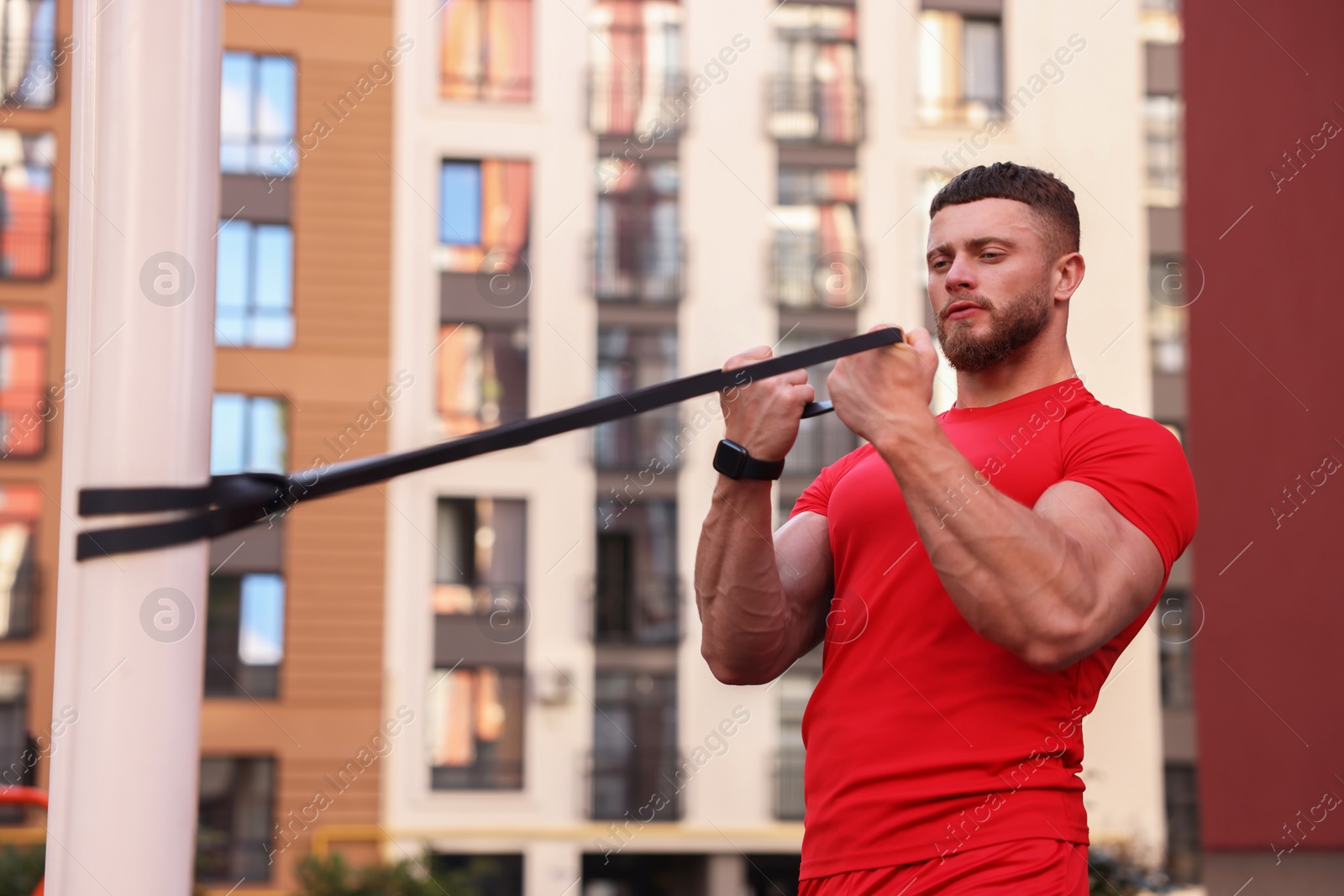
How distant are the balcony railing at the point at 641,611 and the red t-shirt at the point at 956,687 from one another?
44.3ft

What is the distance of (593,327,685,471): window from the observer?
15.2 m

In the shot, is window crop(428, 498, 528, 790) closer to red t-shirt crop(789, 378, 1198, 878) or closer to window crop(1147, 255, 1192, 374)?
window crop(1147, 255, 1192, 374)

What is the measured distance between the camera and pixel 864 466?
170cm

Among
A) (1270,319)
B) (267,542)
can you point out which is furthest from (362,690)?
(1270,319)

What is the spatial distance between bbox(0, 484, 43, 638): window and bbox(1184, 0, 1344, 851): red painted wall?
39.0 ft

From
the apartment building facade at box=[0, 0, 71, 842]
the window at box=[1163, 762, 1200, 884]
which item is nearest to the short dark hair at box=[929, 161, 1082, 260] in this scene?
the apartment building facade at box=[0, 0, 71, 842]

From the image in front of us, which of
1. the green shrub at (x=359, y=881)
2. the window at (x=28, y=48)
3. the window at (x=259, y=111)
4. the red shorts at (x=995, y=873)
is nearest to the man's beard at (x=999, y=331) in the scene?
the red shorts at (x=995, y=873)

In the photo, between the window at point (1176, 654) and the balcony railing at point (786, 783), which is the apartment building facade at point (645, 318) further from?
the window at point (1176, 654)

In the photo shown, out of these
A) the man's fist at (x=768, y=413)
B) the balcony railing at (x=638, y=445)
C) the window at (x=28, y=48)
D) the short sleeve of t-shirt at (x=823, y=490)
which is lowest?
the short sleeve of t-shirt at (x=823, y=490)

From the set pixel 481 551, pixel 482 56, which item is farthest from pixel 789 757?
pixel 482 56

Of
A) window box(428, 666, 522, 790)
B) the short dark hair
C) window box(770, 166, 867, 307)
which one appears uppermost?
window box(770, 166, 867, 307)

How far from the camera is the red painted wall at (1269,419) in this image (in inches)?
193

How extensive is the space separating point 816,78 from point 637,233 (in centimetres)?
259

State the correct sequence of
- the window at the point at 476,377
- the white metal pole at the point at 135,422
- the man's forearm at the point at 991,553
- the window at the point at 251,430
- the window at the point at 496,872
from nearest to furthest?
the white metal pole at the point at 135,422 → the man's forearm at the point at 991,553 → the window at the point at 496,872 → the window at the point at 251,430 → the window at the point at 476,377
